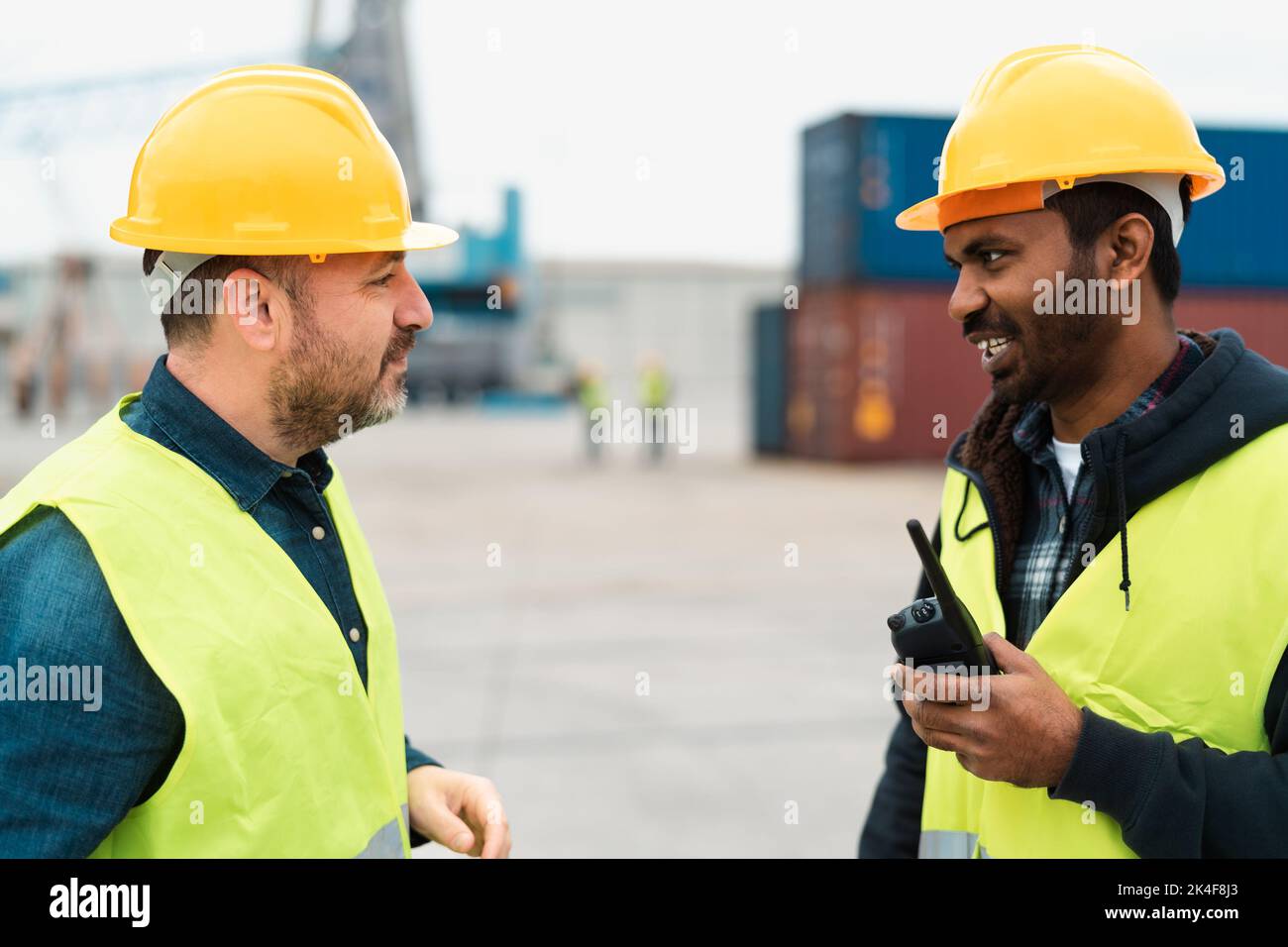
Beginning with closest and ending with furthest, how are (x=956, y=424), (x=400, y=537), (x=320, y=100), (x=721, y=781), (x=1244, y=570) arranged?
(x=1244, y=570) < (x=320, y=100) < (x=721, y=781) < (x=400, y=537) < (x=956, y=424)

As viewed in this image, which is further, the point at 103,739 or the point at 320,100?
the point at 320,100

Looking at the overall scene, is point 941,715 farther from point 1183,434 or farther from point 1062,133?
point 1062,133

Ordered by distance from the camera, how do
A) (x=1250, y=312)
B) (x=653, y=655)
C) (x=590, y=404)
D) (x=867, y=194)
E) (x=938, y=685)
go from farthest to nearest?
(x=590, y=404) < (x=1250, y=312) < (x=867, y=194) < (x=653, y=655) < (x=938, y=685)

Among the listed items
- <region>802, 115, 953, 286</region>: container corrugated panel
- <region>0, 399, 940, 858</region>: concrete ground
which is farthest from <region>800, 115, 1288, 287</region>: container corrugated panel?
<region>0, 399, 940, 858</region>: concrete ground

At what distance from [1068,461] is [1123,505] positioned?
0.91ft

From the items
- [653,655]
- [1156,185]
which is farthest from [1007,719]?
[653,655]

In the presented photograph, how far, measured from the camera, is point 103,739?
135 centimetres

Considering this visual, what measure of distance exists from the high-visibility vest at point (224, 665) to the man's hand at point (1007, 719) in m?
0.75

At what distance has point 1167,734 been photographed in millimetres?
1514

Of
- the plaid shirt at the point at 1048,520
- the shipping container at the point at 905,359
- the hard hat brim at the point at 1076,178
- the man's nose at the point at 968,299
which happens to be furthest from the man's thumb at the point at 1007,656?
the shipping container at the point at 905,359
